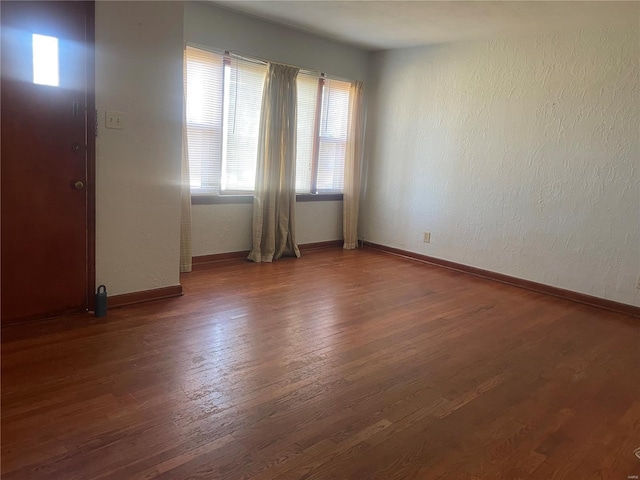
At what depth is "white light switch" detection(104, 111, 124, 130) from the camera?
9.97 ft

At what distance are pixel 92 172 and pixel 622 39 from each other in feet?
13.6

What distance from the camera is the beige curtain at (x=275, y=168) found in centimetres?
471

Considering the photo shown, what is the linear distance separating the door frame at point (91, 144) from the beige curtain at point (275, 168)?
193cm

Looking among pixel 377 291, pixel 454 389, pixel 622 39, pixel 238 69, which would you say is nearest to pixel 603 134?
pixel 622 39

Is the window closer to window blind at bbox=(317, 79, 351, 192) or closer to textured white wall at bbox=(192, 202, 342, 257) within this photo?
window blind at bbox=(317, 79, 351, 192)

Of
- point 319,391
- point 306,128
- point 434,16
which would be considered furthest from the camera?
point 306,128

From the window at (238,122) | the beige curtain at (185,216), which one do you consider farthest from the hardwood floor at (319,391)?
the window at (238,122)

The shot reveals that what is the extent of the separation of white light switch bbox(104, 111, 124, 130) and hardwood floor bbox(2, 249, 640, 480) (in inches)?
48.3

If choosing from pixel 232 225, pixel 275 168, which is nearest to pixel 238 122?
pixel 275 168

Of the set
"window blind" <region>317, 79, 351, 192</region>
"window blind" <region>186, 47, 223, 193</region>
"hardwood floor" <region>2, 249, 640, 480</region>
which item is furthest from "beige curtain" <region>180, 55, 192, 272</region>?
"window blind" <region>317, 79, 351, 192</region>

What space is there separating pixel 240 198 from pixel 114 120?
1841mm

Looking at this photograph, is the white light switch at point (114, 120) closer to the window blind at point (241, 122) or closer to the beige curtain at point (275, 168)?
the window blind at point (241, 122)

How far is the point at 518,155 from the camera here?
4.44 meters

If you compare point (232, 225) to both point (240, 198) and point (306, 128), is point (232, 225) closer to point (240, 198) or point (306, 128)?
point (240, 198)
